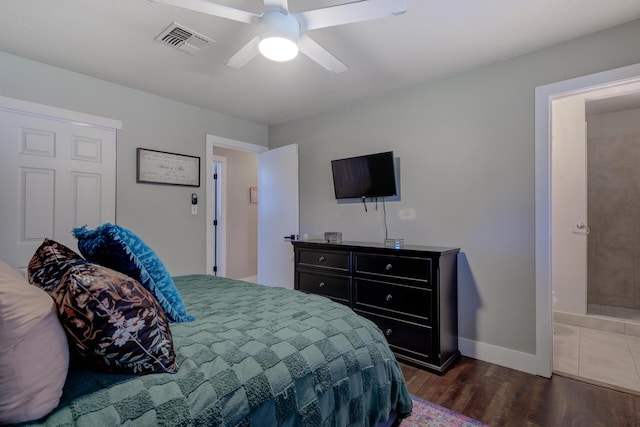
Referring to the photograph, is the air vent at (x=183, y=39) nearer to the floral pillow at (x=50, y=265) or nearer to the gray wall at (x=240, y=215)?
the floral pillow at (x=50, y=265)

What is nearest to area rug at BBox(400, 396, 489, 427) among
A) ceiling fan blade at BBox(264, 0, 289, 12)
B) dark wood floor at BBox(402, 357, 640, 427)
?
dark wood floor at BBox(402, 357, 640, 427)

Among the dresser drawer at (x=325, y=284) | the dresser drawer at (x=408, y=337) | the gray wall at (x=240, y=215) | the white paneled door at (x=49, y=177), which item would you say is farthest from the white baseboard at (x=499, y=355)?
the gray wall at (x=240, y=215)

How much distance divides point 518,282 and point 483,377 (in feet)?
2.54

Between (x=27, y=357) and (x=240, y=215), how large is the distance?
486 centimetres

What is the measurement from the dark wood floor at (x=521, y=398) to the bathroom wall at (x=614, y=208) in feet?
7.46

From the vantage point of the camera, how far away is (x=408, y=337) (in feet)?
8.29

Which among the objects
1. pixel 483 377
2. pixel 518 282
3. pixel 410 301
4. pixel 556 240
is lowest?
pixel 483 377

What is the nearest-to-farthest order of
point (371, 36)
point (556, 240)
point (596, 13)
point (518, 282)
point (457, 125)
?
1. point (596, 13)
2. point (371, 36)
3. point (518, 282)
4. point (457, 125)
5. point (556, 240)

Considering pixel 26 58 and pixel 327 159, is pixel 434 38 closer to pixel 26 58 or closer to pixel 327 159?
pixel 327 159

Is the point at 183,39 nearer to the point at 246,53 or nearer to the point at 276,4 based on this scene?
the point at 246,53

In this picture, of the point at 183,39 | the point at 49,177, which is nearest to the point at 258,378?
the point at 183,39

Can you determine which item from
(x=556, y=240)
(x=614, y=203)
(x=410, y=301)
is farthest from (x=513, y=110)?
(x=614, y=203)

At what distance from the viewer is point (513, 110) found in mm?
2498

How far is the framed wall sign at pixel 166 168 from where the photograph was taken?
316cm
